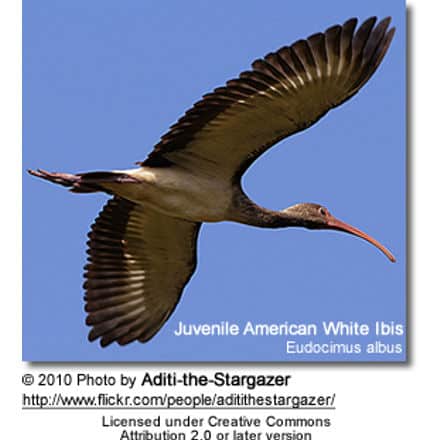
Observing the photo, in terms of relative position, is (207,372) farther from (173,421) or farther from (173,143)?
(173,143)

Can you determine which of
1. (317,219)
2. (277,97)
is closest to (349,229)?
(317,219)

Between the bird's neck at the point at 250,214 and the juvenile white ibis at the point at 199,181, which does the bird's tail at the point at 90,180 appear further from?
the bird's neck at the point at 250,214

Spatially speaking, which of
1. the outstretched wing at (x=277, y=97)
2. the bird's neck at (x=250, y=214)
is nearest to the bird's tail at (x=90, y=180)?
the outstretched wing at (x=277, y=97)

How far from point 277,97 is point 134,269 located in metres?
3.43

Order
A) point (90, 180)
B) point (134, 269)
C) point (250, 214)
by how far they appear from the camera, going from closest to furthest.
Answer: point (90, 180) → point (250, 214) → point (134, 269)

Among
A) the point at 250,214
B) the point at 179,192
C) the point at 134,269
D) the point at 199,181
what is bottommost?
the point at 134,269

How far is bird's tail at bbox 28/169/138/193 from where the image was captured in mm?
11625

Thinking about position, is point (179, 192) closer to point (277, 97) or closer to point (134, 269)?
point (277, 97)

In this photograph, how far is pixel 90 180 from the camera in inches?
458

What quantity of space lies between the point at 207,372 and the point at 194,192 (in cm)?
193

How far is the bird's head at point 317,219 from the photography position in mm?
12477

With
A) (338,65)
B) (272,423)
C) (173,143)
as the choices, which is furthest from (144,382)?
(338,65)

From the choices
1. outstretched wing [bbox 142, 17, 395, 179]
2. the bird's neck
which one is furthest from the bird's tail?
the bird's neck

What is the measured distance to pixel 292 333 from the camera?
12.4 meters
